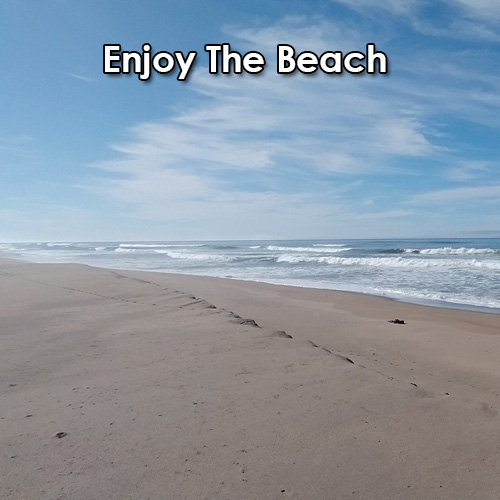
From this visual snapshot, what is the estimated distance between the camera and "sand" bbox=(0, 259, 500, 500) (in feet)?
7.72

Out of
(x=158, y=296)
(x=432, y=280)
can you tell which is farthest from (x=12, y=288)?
(x=432, y=280)

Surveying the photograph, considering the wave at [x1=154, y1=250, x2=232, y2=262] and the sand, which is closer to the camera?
the sand

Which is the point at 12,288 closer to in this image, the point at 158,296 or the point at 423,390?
the point at 158,296

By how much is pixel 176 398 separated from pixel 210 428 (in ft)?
1.88

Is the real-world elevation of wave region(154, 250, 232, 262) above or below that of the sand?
above

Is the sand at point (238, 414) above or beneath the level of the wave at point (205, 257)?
beneath

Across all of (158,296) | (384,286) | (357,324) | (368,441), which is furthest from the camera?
(384,286)

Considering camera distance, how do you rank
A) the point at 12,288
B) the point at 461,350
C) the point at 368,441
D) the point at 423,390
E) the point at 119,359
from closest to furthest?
the point at 368,441
the point at 423,390
the point at 119,359
the point at 461,350
the point at 12,288

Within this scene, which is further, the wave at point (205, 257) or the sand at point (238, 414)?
the wave at point (205, 257)

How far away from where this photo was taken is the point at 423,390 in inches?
144

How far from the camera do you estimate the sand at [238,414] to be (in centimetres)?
235

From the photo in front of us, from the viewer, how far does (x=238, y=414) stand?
311 cm

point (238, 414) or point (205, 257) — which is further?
point (205, 257)

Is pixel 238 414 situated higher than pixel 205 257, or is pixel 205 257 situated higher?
pixel 205 257
